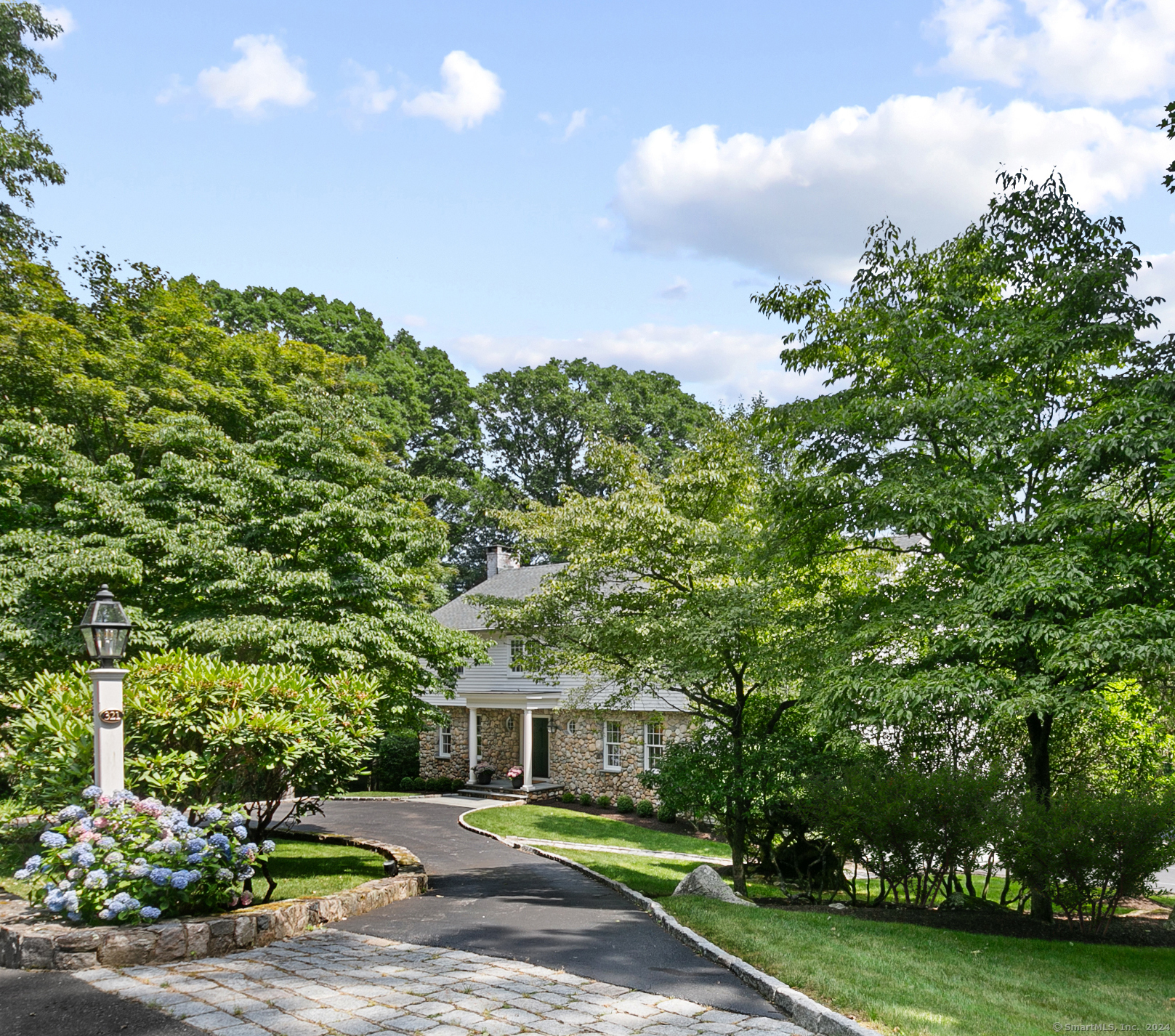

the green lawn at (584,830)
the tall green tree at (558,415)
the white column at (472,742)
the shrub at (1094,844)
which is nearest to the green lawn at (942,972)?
the shrub at (1094,844)

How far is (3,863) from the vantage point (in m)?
10.2

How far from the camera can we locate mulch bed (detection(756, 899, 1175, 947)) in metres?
10.1

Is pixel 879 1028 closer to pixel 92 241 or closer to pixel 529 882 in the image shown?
pixel 529 882

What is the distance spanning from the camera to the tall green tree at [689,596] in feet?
40.5

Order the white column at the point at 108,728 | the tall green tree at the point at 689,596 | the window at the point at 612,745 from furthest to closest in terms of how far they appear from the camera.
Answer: the window at the point at 612,745 < the tall green tree at the point at 689,596 < the white column at the point at 108,728

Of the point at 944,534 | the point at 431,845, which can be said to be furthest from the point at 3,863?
the point at 944,534

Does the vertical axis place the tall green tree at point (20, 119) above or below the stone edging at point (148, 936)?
above

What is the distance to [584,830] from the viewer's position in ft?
68.9

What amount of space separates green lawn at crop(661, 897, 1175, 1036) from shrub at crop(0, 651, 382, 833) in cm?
428

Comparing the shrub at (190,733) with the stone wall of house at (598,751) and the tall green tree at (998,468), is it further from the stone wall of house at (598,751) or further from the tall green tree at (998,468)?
the stone wall of house at (598,751)

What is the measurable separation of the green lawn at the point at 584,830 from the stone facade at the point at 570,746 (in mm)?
1414

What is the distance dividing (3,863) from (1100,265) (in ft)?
48.5

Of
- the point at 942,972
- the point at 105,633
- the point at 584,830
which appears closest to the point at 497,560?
the point at 584,830

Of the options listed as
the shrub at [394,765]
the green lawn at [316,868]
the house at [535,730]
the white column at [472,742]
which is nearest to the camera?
the green lawn at [316,868]
